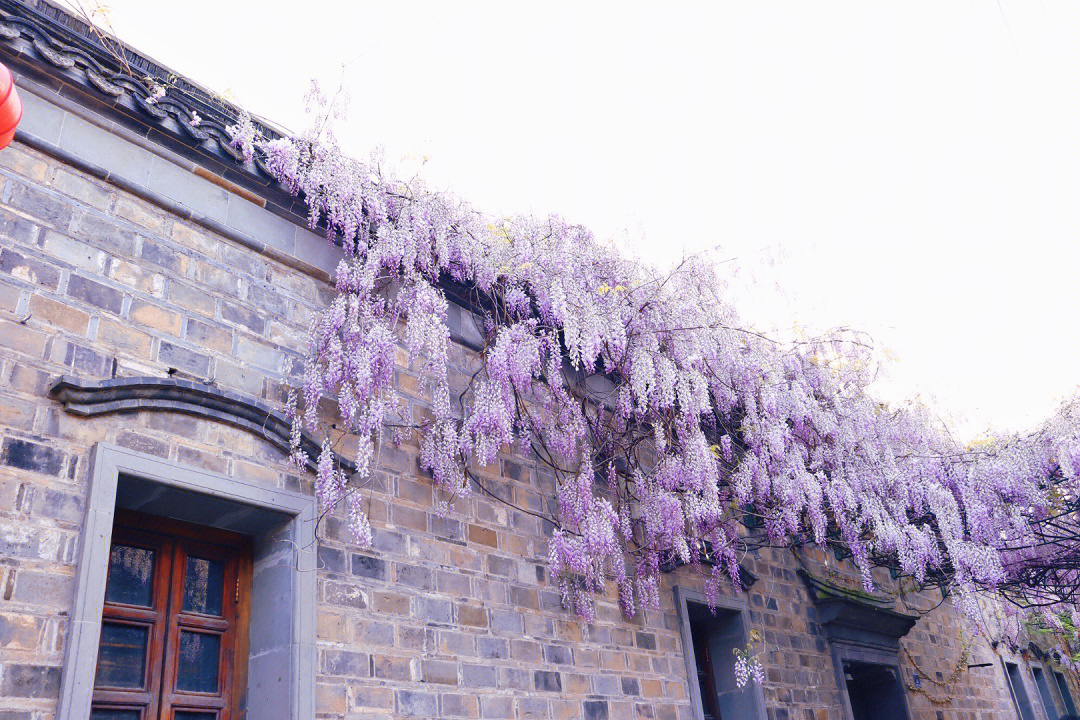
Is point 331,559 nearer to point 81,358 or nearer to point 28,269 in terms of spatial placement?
point 81,358

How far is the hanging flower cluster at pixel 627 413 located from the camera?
4.45 m

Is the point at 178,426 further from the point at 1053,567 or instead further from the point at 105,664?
the point at 1053,567

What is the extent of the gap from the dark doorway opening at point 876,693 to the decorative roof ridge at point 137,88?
736cm

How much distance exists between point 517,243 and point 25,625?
3.51 metres

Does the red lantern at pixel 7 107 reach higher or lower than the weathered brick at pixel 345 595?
higher

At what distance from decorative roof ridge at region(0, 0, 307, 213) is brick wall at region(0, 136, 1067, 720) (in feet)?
1.23

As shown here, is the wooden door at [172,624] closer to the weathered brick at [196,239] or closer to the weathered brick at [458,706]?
the weathered brick at [458,706]

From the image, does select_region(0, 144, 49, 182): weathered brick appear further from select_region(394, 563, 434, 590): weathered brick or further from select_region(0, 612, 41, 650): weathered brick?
select_region(394, 563, 434, 590): weathered brick

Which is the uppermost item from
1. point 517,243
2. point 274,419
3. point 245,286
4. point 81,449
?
point 517,243

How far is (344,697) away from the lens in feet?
11.8

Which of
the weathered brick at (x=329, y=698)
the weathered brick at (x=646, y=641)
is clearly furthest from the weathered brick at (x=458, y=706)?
the weathered brick at (x=646, y=641)

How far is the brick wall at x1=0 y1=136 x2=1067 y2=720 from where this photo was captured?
2936 millimetres

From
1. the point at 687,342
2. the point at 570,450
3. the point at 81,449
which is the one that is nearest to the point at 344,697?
the point at 81,449

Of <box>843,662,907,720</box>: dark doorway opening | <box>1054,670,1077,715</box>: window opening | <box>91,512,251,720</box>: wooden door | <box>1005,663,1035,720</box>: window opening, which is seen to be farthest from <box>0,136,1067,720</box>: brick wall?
<box>1054,670,1077,715</box>: window opening
